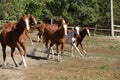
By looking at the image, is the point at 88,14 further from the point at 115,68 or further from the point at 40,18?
the point at 115,68

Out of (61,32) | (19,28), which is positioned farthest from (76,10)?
(19,28)

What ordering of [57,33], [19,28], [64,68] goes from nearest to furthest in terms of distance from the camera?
[19,28] → [64,68] → [57,33]

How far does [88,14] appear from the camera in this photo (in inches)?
1940

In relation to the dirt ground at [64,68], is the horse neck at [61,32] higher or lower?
higher

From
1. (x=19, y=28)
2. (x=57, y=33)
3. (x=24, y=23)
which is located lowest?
(x=57, y=33)

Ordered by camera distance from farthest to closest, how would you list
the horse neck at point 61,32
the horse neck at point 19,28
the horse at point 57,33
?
1. the horse neck at point 61,32
2. the horse at point 57,33
3. the horse neck at point 19,28

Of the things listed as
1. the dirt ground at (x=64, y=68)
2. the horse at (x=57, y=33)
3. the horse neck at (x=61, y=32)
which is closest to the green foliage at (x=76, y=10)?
the dirt ground at (x=64, y=68)

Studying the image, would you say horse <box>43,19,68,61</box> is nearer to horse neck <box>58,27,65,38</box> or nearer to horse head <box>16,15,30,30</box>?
A: horse neck <box>58,27,65,38</box>

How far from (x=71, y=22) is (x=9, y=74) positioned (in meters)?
34.6

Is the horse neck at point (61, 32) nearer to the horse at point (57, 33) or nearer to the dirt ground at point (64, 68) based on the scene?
the horse at point (57, 33)

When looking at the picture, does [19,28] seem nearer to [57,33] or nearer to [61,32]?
[61,32]

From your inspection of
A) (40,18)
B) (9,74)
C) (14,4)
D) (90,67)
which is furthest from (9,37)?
(40,18)

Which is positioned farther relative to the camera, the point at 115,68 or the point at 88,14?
the point at 88,14

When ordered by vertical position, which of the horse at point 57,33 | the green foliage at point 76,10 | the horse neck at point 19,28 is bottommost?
the green foliage at point 76,10
